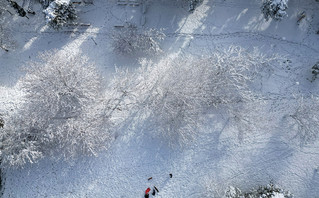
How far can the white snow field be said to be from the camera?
1759 cm

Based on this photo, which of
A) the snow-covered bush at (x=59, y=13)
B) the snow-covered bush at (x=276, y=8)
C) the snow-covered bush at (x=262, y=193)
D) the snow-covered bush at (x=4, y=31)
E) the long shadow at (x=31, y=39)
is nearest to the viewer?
the snow-covered bush at (x=262, y=193)

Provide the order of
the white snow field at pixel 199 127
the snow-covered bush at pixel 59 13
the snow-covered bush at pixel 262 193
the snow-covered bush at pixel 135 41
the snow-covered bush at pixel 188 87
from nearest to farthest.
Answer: the snow-covered bush at pixel 262 193
the snow-covered bush at pixel 59 13
the snow-covered bush at pixel 188 87
the white snow field at pixel 199 127
the snow-covered bush at pixel 135 41

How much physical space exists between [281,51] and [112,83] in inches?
606

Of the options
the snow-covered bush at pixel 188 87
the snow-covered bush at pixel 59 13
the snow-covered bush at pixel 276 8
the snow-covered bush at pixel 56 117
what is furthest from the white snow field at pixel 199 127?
the snow-covered bush at pixel 276 8

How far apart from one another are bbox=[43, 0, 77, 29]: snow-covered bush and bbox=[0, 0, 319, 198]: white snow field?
167cm

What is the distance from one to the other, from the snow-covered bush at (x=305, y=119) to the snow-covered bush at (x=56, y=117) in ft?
52.4

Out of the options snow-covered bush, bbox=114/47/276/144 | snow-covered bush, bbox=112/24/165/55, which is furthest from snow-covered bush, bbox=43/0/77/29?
snow-covered bush, bbox=114/47/276/144

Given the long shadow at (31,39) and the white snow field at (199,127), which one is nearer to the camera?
the white snow field at (199,127)

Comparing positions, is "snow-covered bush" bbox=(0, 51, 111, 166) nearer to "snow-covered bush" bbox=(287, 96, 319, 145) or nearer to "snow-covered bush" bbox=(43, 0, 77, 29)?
"snow-covered bush" bbox=(43, 0, 77, 29)

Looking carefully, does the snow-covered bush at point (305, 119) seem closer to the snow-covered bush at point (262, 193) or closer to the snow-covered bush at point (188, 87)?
the snow-covered bush at point (188, 87)

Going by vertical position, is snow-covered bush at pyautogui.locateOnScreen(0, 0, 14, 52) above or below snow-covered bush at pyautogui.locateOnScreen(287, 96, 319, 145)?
below

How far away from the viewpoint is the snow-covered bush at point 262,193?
16094mm

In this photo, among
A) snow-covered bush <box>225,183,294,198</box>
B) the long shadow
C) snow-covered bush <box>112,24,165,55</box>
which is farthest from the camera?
the long shadow

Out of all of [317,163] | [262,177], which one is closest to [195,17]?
[262,177]
